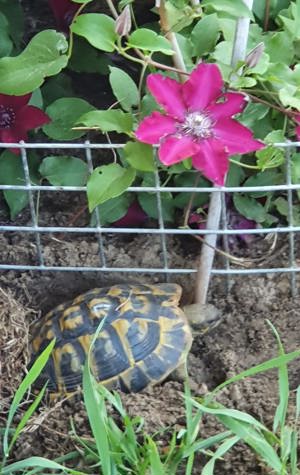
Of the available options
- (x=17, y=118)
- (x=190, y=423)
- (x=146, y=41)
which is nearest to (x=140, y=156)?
(x=146, y=41)

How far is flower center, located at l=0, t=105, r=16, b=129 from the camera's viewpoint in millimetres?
1608

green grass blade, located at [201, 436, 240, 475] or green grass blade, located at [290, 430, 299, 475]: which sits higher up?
green grass blade, located at [201, 436, 240, 475]

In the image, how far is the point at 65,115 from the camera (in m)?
1.57

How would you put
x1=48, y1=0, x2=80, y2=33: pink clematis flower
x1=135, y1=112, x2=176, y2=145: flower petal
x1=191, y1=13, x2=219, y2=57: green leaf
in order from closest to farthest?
x1=135, y1=112, x2=176, y2=145: flower petal, x1=191, y1=13, x2=219, y2=57: green leaf, x1=48, y1=0, x2=80, y2=33: pink clematis flower

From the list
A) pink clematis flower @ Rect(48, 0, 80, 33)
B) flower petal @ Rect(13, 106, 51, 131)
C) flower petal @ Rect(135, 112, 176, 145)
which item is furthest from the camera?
pink clematis flower @ Rect(48, 0, 80, 33)

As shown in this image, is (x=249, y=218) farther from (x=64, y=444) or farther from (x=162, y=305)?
(x=64, y=444)

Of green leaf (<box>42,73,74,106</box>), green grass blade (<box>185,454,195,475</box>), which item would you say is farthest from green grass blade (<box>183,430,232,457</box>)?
green leaf (<box>42,73,74,106</box>)

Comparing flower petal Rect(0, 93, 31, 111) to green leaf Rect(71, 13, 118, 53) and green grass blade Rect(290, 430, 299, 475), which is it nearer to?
green leaf Rect(71, 13, 118, 53)

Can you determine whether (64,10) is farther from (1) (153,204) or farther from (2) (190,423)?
(2) (190,423)

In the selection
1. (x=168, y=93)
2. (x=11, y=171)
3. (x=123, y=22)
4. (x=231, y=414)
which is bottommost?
(x=231, y=414)

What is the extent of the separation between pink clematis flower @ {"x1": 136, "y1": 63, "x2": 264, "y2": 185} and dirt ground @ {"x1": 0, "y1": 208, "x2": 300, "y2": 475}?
1.18 ft

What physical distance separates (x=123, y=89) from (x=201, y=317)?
0.42 metres

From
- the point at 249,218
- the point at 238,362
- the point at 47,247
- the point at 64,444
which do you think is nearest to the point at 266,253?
the point at 249,218

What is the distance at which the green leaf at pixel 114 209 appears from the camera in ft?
5.45
